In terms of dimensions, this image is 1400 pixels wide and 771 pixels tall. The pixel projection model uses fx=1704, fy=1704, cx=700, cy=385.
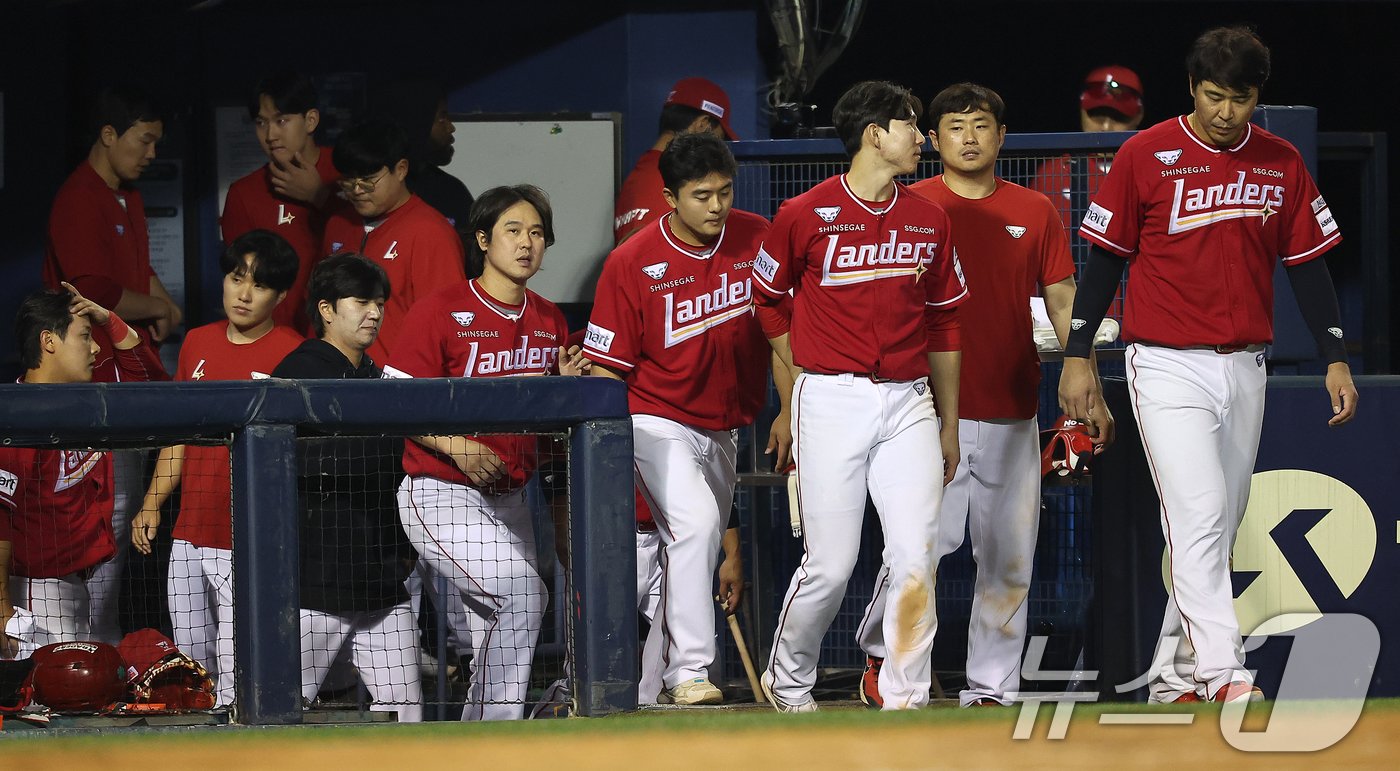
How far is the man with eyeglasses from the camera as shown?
227 inches

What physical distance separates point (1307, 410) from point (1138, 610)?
78 centimetres

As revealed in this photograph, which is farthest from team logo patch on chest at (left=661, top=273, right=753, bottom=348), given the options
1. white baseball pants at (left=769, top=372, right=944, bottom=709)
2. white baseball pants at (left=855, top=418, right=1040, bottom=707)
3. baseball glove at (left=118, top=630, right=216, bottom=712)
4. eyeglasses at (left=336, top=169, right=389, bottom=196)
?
baseball glove at (left=118, top=630, right=216, bottom=712)

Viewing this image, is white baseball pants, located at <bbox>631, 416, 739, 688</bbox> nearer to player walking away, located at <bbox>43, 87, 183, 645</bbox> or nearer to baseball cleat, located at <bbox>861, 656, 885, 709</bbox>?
baseball cleat, located at <bbox>861, 656, 885, 709</bbox>

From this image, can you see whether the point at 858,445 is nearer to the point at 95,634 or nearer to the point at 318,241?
the point at 95,634

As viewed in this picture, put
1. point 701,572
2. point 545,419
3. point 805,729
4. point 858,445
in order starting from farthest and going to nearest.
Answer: point 701,572, point 858,445, point 545,419, point 805,729

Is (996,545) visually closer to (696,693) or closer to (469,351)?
(696,693)

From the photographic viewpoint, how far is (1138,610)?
502 centimetres

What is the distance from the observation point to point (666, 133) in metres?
6.19

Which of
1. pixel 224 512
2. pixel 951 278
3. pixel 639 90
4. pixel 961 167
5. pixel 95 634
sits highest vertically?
pixel 639 90

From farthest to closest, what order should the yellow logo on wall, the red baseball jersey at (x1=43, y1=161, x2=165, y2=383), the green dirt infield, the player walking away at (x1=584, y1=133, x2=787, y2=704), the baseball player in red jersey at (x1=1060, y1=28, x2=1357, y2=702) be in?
1. the red baseball jersey at (x1=43, y1=161, x2=165, y2=383)
2. the yellow logo on wall
3. the player walking away at (x1=584, y1=133, x2=787, y2=704)
4. the baseball player in red jersey at (x1=1060, y1=28, x2=1357, y2=702)
5. the green dirt infield

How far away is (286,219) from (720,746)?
373cm

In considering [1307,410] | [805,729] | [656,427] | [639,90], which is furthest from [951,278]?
[639,90]

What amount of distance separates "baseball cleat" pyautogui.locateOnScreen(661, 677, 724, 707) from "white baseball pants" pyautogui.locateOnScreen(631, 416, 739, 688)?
21 mm

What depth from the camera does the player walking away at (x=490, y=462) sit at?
4684 millimetres
